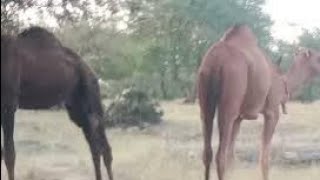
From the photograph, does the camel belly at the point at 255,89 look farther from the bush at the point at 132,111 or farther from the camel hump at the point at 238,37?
the bush at the point at 132,111

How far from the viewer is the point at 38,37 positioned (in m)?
6.45

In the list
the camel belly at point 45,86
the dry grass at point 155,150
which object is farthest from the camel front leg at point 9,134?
the dry grass at point 155,150

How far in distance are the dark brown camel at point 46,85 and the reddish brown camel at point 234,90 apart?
40.8 inches

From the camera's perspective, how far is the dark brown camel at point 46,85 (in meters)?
5.79

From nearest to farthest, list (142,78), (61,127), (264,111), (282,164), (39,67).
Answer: (39,67) < (264,111) < (282,164) < (61,127) < (142,78)

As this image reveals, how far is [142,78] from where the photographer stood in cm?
2914

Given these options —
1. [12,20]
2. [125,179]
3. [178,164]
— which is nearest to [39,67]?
[12,20]

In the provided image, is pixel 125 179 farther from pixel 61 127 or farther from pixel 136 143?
pixel 61 127

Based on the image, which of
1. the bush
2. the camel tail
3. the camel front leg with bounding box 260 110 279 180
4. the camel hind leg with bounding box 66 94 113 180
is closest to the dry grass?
the bush

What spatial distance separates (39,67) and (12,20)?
183 centimetres

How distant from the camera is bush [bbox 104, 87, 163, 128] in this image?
1705 cm

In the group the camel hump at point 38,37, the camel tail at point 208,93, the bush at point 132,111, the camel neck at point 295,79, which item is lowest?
the bush at point 132,111

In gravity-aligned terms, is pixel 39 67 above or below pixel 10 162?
above

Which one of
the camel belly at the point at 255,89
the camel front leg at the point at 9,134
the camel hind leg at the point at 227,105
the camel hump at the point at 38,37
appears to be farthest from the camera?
the camel belly at the point at 255,89
